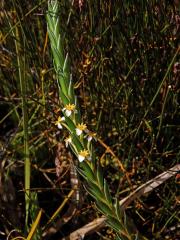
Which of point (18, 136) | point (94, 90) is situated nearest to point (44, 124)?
point (18, 136)

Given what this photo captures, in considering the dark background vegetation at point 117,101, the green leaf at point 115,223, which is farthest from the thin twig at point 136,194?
the green leaf at point 115,223

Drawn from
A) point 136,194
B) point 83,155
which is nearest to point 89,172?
point 83,155

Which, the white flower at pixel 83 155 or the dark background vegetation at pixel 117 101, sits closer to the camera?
the white flower at pixel 83 155

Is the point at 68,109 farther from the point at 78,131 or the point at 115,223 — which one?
the point at 115,223

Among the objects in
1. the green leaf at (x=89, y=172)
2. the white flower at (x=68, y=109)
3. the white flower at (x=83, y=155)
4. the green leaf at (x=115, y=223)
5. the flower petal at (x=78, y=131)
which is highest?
the white flower at (x=68, y=109)

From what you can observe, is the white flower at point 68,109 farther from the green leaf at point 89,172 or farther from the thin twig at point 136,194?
the thin twig at point 136,194

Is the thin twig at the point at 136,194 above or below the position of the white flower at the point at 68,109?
below

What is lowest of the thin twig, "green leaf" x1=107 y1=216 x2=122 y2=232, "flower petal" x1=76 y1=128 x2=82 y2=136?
the thin twig

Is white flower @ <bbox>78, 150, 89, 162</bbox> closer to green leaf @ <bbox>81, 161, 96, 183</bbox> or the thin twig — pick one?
green leaf @ <bbox>81, 161, 96, 183</bbox>

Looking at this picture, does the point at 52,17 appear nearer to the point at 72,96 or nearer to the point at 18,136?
the point at 72,96

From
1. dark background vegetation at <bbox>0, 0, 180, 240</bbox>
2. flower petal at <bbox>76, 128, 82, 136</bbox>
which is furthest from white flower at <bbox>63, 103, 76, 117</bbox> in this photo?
dark background vegetation at <bbox>0, 0, 180, 240</bbox>
